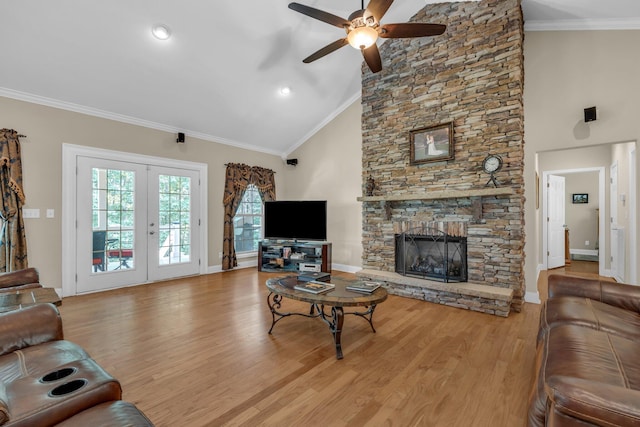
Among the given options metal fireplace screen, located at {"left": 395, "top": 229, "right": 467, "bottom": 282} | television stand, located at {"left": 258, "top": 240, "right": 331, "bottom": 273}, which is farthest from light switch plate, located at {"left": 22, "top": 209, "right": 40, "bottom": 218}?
metal fireplace screen, located at {"left": 395, "top": 229, "right": 467, "bottom": 282}

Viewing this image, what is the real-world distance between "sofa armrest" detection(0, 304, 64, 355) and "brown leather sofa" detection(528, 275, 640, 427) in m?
2.40

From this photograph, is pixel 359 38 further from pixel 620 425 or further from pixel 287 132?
pixel 287 132

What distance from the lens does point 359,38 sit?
8.70ft

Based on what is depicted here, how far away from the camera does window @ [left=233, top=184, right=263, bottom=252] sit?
610 centimetres

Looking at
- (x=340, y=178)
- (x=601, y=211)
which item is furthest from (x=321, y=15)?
(x=601, y=211)

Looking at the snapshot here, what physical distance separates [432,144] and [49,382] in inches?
169

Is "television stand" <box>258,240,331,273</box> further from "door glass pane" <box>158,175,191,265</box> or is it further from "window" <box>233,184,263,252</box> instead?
"door glass pane" <box>158,175,191,265</box>

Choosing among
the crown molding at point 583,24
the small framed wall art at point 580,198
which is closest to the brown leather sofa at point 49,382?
the crown molding at point 583,24

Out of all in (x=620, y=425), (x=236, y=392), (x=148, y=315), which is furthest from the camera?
(x=148, y=315)

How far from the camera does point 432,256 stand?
4125mm

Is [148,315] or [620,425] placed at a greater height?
[620,425]

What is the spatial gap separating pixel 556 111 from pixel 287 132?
444cm

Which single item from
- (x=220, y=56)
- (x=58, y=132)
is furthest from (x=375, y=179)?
(x=58, y=132)

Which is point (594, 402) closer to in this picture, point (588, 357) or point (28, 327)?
point (588, 357)
